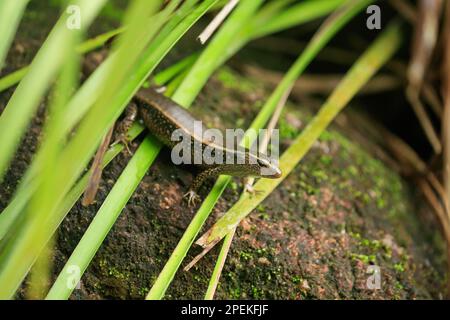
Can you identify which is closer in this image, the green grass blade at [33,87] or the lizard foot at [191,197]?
the green grass blade at [33,87]

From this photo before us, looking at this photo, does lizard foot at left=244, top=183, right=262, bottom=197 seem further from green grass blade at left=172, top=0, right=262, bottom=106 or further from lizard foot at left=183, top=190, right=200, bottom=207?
green grass blade at left=172, top=0, right=262, bottom=106

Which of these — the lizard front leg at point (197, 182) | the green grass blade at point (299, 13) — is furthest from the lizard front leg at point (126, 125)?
the green grass blade at point (299, 13)

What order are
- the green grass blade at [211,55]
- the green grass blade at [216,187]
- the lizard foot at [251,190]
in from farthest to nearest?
the green grass blade at [211,55] < the lizard foot at [251,190] < the green grass blade at [216,187]

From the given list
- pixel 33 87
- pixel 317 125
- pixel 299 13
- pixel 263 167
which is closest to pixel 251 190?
pixel 263 167

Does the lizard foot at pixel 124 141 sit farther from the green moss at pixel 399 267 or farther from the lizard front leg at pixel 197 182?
the green moss at pixel 399 267

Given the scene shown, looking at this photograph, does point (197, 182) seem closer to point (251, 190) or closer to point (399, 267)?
point (251, 190)

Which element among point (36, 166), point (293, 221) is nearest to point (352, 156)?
point (293, 221)
